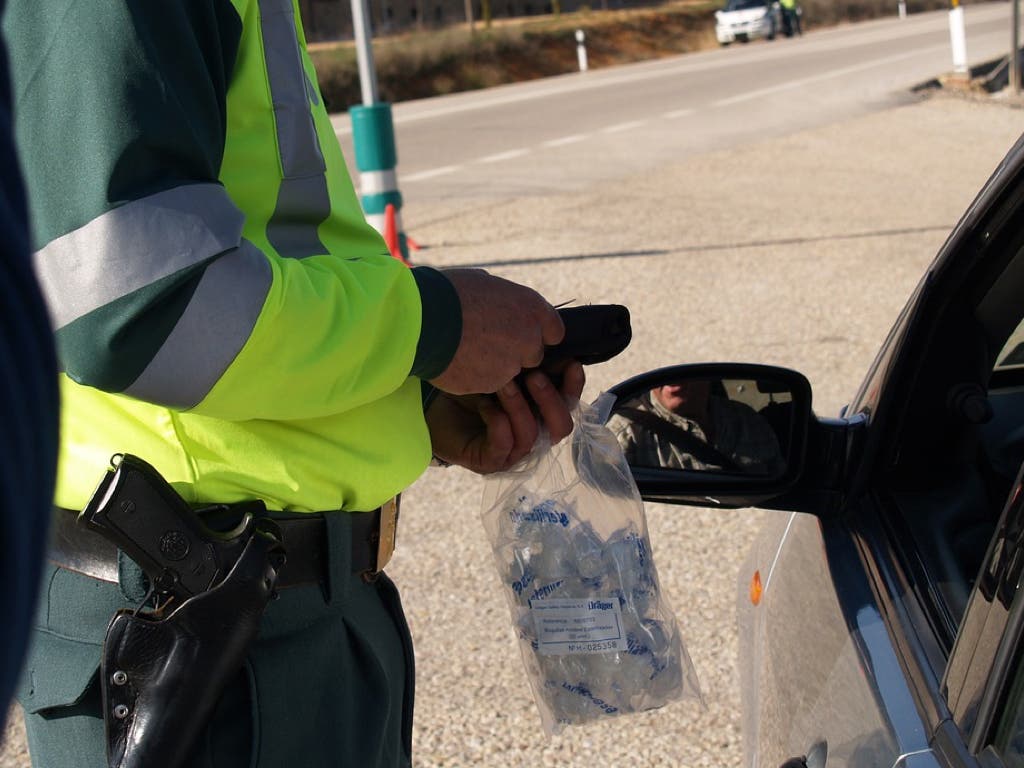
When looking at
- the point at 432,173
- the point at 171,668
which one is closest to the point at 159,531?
the point at 171,668

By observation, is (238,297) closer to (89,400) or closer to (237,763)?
(89,400)

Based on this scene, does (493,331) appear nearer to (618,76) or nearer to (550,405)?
(550,405)

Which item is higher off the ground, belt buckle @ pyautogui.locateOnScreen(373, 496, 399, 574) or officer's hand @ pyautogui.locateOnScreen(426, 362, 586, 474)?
officer's hand @ pyautogui.locateOnScreen(426, 362, 586, 474)

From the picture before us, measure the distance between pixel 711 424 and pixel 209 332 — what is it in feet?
3.29

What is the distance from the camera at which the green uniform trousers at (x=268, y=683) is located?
1429 mm

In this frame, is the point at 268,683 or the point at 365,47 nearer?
the point at 268,683

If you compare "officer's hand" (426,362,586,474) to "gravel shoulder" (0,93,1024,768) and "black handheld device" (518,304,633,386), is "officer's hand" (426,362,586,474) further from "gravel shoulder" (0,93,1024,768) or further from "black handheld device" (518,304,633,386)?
"gravel shoulder" (0,93,1024,768)

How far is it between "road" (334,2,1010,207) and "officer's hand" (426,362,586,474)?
33.2 feet

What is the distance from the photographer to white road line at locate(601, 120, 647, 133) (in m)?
16.4

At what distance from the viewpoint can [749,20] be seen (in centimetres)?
3631

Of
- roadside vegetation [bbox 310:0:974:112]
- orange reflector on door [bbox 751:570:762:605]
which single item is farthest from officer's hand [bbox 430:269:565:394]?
roadside vegetation [bbox 310:0:974:112]

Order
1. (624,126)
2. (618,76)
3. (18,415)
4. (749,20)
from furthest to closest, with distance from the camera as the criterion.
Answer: (749,20) < (618,76) < (624,126) < (18,415)

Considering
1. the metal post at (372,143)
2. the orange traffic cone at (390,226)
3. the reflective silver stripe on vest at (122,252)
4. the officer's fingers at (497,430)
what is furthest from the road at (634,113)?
the reflective silver stripe on vest at (122,252)

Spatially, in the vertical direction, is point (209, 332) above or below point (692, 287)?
above
